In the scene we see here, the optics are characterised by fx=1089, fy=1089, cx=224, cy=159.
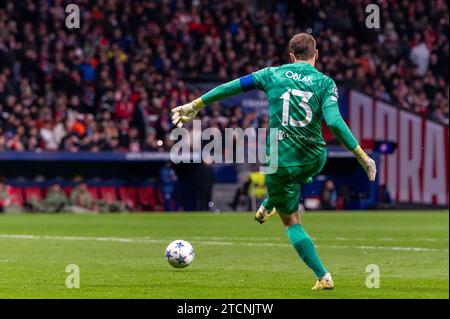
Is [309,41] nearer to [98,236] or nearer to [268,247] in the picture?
[268,247]

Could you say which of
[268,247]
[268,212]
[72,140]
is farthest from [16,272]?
[72,140]

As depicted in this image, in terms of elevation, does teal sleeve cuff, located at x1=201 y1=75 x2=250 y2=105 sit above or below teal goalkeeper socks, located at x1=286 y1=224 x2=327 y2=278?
above

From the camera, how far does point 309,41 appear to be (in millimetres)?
11188

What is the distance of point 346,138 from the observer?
426 inches

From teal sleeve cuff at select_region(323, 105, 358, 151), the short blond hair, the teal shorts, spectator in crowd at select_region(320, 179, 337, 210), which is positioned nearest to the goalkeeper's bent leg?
the teal shorts

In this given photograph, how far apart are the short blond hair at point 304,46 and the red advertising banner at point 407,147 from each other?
25545mm

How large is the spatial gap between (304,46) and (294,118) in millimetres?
751

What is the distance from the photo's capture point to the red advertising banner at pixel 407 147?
3703cm

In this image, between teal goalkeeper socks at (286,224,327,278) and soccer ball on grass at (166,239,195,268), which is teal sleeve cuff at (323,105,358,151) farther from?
soccer ball on grass at (166,239,195,268)

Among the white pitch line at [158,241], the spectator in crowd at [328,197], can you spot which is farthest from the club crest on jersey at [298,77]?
the spectator in crowd at [328,197]

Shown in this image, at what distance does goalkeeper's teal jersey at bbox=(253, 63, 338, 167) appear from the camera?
11.2m

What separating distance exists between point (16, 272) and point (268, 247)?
19.7ft

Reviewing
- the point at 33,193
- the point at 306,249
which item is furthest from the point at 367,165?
the point at 33,193

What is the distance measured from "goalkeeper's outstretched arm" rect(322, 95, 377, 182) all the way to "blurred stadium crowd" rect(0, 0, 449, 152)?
2125cm
